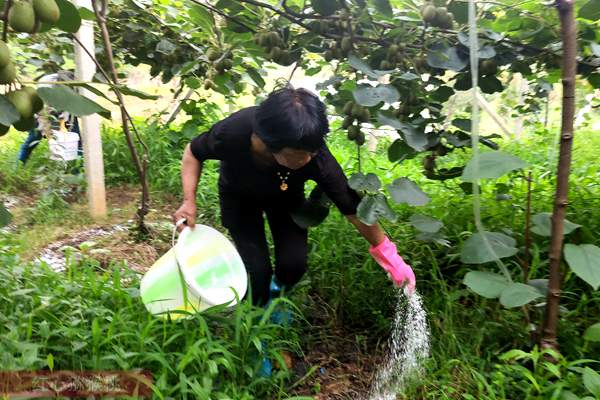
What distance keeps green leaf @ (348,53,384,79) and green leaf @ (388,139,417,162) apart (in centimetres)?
27

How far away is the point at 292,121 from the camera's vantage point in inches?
57.2

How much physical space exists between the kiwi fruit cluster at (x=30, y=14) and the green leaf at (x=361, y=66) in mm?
859

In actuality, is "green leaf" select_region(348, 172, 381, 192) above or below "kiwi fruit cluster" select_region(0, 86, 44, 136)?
below

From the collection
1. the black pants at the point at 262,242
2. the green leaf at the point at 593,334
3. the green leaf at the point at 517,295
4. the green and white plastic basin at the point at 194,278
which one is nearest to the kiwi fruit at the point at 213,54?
the black pants at the point at 262,242

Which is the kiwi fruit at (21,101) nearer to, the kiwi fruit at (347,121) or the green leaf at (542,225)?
the kiwi fruit at (347,121)

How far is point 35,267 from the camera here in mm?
2021

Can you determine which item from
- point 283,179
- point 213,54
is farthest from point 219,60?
point 283,179

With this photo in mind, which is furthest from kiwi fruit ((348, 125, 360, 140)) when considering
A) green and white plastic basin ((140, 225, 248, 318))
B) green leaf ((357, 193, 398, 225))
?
green and white plastic basin ((140, 225, 248, 318))

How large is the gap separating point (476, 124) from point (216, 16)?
127 cm

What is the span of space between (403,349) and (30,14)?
5.24ft

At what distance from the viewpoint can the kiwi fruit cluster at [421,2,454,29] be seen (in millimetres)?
1521

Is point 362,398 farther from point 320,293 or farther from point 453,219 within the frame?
point 453,219

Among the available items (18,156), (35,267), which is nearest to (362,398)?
(35,267)

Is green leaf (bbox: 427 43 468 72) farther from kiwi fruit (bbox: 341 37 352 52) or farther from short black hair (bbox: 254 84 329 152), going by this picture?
short black hair (bbox: 254 84 329 152)
